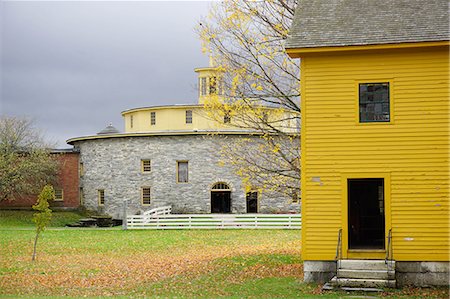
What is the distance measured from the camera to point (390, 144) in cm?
1683

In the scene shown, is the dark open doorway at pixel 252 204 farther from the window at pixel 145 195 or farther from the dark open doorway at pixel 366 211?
the dark open doorway at pixel 366 211

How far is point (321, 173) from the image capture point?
55.8 ft

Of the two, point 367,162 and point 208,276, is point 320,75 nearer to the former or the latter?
point 367,162

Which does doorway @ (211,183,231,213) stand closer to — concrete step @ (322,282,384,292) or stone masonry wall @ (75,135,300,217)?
stone masonry wall @ (75,135,300,217)

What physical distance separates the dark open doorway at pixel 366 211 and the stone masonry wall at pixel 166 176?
23847mm

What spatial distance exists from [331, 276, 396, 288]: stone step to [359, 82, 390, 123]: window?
3.95 m

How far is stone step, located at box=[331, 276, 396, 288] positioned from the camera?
15953mm

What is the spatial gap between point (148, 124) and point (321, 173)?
3734 centimetres

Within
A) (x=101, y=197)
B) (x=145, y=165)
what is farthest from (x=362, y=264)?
(x=101, y=197)

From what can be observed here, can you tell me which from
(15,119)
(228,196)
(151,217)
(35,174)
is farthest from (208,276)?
(15,119)

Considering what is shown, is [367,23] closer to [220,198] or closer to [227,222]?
[227,222]

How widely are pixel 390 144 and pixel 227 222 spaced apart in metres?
24.4

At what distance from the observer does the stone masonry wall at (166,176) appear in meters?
46.4

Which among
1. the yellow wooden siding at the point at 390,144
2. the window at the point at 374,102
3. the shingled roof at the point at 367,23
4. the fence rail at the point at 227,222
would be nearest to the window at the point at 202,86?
the fence rail at the point at 227,222
